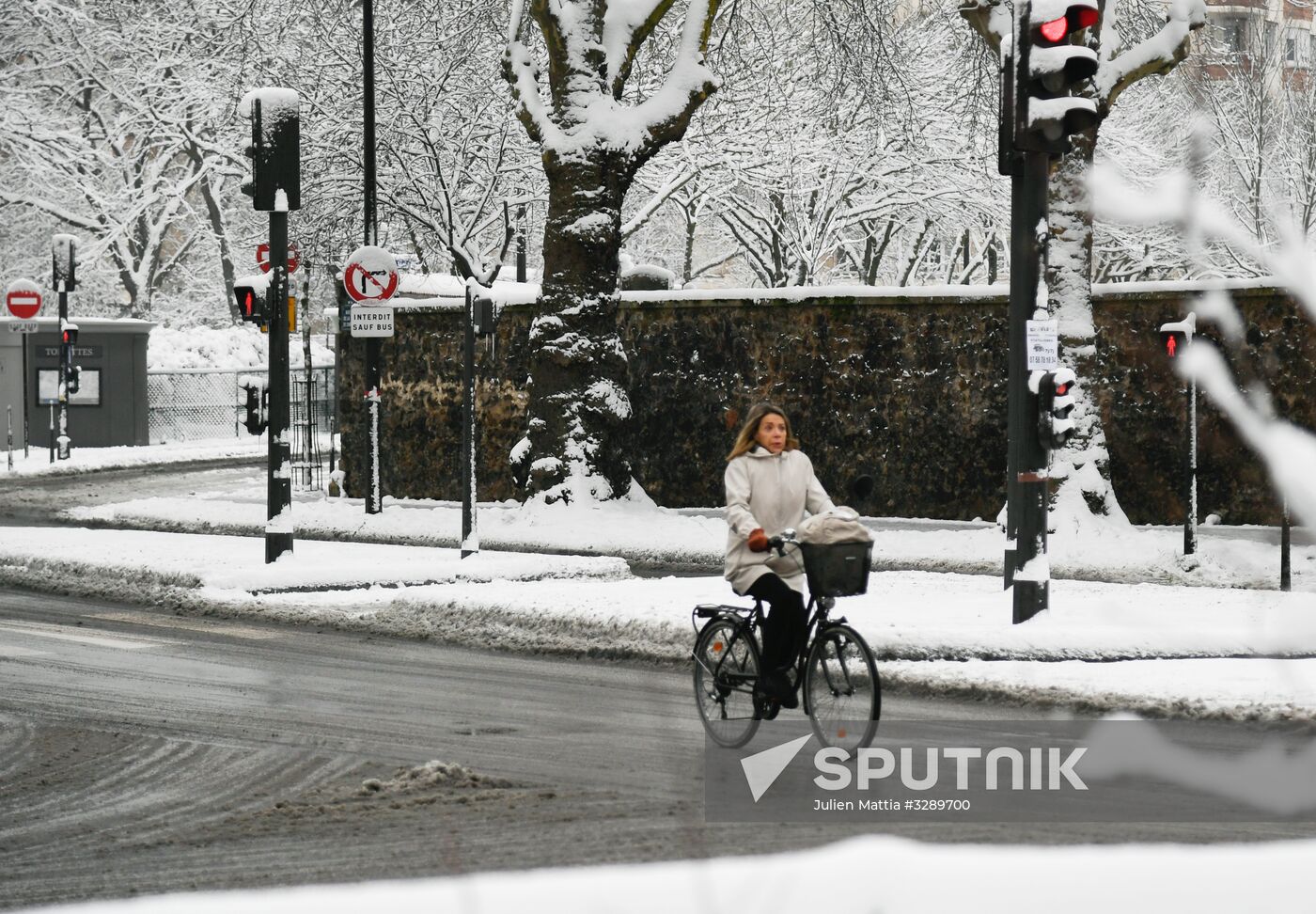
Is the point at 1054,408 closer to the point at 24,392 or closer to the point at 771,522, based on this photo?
the point at 771,522

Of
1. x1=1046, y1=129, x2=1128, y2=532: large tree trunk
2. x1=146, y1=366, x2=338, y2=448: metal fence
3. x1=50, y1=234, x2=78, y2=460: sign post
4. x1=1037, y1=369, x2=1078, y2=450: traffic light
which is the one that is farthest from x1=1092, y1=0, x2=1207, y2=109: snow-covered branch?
x1=146, y1=366, x2=338, y2=448: metal fence

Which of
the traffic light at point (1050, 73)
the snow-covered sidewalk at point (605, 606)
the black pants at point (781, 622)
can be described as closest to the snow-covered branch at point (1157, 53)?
the snow-covered sidewalk at point (605, 606)

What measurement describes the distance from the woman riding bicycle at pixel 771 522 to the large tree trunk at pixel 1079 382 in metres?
9.77

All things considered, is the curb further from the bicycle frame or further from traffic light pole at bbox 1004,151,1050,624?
the bicycle frame

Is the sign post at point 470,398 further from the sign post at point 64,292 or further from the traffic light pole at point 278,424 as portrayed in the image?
the sign post at point 64,292

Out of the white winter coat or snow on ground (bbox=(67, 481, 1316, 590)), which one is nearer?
the white winter coat

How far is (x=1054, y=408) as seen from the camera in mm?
10570

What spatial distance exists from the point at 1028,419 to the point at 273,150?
7.80m

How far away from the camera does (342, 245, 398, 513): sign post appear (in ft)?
64.6

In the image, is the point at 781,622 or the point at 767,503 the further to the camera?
the point at 767,503

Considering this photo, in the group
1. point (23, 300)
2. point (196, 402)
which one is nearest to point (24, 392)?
point (23, 300)

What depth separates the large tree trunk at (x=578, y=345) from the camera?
63.8ft

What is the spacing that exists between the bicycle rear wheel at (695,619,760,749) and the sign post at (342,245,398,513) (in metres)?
12.5

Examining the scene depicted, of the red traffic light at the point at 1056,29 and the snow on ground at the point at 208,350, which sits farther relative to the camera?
the snow on ground at the point at 208,350
